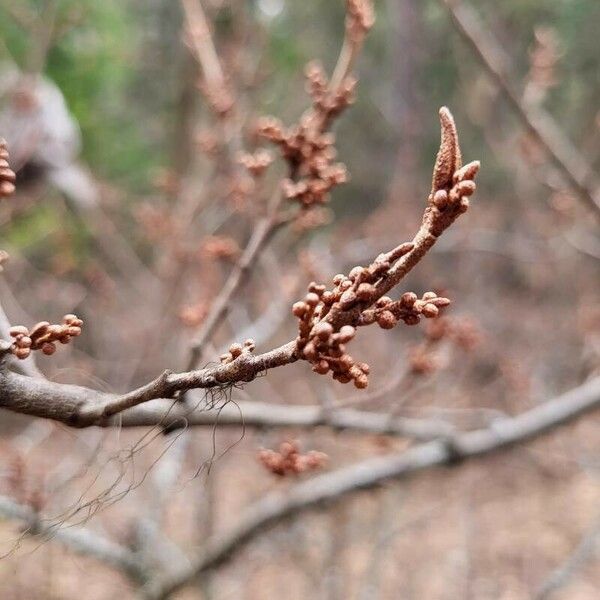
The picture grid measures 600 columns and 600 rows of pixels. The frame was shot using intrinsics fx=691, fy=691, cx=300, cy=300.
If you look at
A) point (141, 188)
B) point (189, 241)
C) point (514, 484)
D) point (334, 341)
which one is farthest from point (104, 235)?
point (334, 341)

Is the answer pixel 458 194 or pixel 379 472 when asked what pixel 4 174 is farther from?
pixel 379 472

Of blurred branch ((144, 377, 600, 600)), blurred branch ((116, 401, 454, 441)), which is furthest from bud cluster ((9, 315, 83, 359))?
blurred branch ((144, 377, 600, 600))

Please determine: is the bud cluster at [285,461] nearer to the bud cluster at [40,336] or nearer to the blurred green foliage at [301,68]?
the bud cluster at [40,336]

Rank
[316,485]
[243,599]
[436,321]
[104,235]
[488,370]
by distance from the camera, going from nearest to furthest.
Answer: [436,321]
[316,485]
[243,599]
[104,235]
[488,370]

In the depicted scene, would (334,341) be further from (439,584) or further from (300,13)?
(300,13)

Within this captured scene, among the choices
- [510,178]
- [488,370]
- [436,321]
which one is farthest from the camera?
[510,178]

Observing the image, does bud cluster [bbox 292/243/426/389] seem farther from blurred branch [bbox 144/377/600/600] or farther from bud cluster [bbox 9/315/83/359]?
blurred branch [bbox 144/377/600/600]
